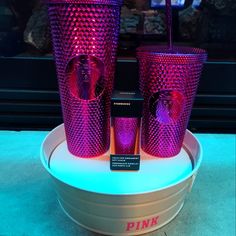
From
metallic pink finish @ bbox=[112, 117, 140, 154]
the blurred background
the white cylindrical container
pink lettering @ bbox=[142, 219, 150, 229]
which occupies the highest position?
the blurred background

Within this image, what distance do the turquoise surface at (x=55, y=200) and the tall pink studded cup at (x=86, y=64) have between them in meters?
0.15

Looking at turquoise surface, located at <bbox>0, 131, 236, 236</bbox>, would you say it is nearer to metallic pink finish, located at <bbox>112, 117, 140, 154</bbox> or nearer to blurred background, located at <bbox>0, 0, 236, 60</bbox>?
metallic pink finish, located at <bbox>112, 117, 140, 154</bbox>

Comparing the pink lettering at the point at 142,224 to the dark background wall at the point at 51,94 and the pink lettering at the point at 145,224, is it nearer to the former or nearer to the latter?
the pink lettering at the point at 145,224

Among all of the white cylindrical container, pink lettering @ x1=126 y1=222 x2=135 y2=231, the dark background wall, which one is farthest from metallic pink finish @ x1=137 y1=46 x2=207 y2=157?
the dark background wall

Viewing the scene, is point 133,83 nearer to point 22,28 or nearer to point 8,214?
point 22,28

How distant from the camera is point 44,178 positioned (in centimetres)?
67

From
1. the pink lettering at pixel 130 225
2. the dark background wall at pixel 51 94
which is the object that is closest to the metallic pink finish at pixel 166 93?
the pink lettering at pixel 130 225

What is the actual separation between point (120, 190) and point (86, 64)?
22cm

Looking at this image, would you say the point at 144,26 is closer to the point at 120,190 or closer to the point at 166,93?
the point at 166,93

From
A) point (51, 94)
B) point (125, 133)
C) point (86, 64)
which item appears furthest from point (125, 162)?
point (51, 94)

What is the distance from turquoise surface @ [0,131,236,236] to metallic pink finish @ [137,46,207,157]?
15cm

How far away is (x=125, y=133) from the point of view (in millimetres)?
491

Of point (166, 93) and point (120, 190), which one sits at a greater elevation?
point (166, 93)

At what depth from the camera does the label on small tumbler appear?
1.57ft
